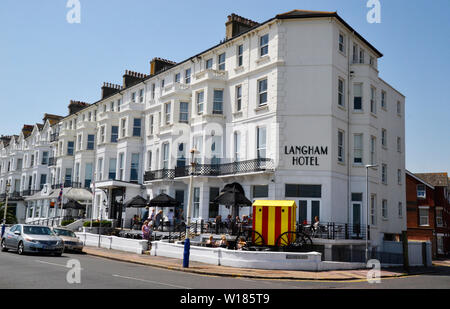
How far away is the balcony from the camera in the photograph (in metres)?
28.0

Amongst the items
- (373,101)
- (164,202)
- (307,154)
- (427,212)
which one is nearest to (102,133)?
(164,202)

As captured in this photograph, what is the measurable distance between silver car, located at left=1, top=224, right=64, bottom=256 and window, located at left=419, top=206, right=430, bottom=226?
135 ft

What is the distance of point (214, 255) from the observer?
68.7 feet

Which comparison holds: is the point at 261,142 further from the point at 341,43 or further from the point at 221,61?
the point at 341,43

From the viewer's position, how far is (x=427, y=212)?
49469mm

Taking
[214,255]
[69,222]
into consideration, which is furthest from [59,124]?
[214,255]

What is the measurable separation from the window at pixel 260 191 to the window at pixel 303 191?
1.41 m

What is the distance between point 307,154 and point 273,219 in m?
6.15

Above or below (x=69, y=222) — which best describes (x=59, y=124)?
above

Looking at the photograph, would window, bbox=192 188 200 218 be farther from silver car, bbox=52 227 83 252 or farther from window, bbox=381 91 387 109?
window, bbox=381 91 387 109

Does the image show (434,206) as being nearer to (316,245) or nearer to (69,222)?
(316,245)
